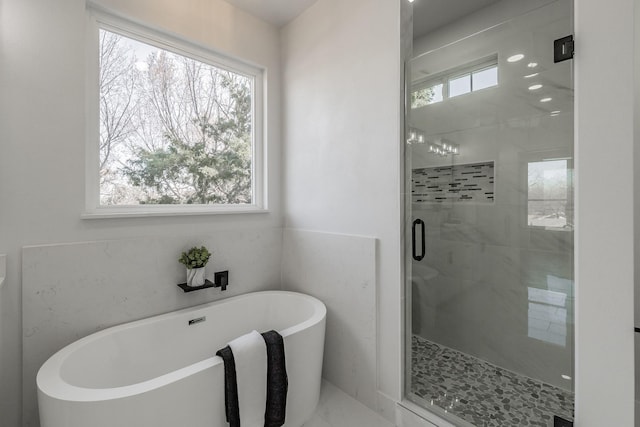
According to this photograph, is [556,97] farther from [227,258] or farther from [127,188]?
[127,188]

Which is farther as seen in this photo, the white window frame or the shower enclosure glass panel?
the white window frame

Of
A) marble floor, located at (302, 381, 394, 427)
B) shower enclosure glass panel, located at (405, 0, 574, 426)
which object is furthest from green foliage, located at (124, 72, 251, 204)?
marble floor, located at (302, 381, 394, 427)

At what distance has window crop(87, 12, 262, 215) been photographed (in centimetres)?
193

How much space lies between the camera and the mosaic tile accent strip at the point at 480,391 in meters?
1.49

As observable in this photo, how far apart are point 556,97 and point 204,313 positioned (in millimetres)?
2493

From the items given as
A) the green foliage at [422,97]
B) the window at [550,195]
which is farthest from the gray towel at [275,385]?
the green foliage at [422,97]

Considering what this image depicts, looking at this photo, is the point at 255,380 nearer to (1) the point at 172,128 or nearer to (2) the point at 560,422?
(2) the point at 560,422

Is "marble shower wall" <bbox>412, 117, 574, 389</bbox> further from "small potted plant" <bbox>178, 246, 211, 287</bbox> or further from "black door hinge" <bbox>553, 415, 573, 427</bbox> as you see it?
"small potted plant" <bbox>178, 246, 211, 287</bbox>

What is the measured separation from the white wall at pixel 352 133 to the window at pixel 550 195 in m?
0.76

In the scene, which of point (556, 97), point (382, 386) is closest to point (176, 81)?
point (556, 97)

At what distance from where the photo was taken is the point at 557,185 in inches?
56.6

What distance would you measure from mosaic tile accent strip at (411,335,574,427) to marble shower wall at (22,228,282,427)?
1.54 m

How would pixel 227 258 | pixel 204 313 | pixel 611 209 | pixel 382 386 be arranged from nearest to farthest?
pixel 611 209, pixel 382 386, pixel 204 313, pixel 227 258

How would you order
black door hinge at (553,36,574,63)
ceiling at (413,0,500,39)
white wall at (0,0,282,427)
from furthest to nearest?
ceiling at (413,0,500,39) → white wall at (0,0,282,427) → black door hinge at (553,36,574,63)
